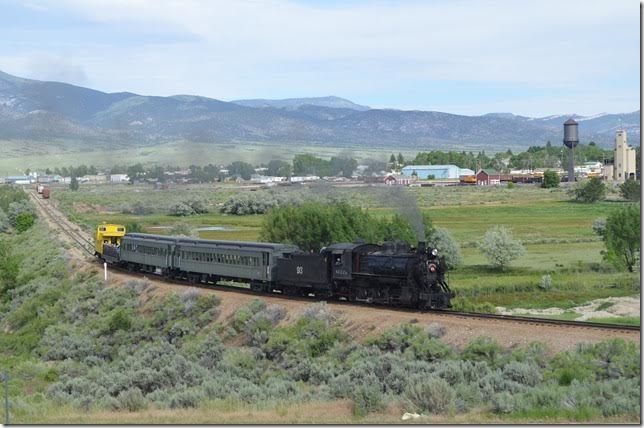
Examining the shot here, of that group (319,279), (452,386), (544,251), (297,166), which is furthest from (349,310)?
(297,166)

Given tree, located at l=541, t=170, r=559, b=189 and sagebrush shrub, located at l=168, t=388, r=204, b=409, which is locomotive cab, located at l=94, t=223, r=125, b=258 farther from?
tree, located at l=541, t=170, r=559, b=189

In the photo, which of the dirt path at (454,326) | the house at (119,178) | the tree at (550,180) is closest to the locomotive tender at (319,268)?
the dirt path at (454,326)

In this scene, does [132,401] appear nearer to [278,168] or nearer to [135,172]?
[278,168]

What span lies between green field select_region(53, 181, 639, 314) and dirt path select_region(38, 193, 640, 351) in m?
6.97

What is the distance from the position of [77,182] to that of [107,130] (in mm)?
35084

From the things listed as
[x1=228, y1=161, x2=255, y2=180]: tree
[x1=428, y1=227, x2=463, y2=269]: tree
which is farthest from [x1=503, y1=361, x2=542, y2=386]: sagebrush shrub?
[x1=228, y1=161, x2=255, y2=180]: tree

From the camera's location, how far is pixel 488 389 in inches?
941

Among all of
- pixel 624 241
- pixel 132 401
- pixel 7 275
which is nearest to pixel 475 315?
pixel 132 401

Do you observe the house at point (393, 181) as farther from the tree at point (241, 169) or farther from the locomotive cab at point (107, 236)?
the tree at point (241, 169)

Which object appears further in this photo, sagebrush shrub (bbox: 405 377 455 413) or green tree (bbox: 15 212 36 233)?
green tree (bbox: 15 212 36 233)

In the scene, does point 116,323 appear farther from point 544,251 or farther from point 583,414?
point 544,251

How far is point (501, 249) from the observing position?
6912 centimetres

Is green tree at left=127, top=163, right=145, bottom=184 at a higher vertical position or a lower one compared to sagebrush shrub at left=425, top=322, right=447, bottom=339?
higher

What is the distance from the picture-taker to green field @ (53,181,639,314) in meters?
56.0
